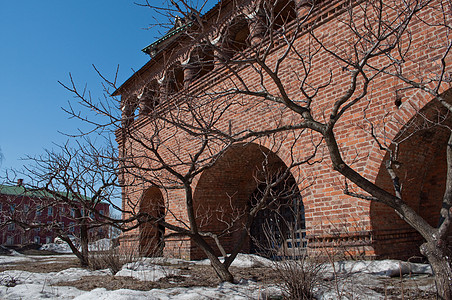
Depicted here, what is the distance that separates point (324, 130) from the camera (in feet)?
11.1

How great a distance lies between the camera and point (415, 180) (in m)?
5.87

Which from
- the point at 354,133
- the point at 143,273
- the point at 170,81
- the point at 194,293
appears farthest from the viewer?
the point at 170,81

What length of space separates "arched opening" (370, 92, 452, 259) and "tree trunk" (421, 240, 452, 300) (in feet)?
6.82

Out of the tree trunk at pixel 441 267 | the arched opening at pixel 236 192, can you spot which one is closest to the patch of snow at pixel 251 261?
the arched opening at pixel 236 192

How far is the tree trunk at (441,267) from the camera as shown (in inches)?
118

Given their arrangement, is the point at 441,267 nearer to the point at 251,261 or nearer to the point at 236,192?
the point at 251,261

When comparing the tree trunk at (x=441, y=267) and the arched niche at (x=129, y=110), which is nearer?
the tree trunk at (x=441, y=267)

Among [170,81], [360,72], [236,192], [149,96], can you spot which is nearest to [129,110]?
[149,96]

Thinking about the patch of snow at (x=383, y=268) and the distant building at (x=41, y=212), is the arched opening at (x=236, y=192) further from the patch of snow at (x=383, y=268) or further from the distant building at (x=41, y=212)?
the patch of snow at (x=383, y=268)

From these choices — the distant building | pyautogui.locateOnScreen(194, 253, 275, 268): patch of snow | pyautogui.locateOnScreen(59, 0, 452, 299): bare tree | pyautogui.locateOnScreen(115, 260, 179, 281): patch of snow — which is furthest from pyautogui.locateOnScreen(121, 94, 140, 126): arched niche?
pyautogui.locateOnScreen(194, 253, 275, 268): patch of snow

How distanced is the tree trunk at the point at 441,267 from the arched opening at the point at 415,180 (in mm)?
2077

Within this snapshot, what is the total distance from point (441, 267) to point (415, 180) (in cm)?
316

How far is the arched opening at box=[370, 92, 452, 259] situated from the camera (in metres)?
5.18

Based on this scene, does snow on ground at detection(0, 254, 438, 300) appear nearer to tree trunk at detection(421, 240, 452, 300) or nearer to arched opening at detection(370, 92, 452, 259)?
tree trunk at detection(421, 240, 452, 300)
